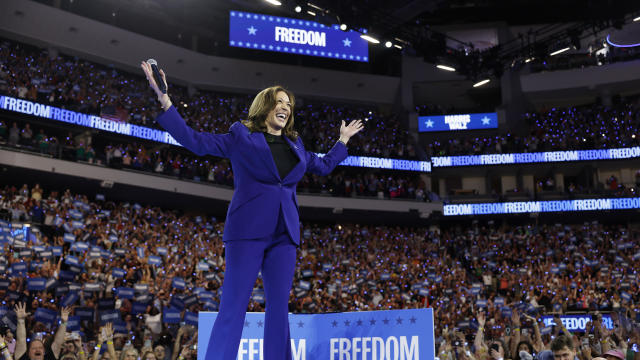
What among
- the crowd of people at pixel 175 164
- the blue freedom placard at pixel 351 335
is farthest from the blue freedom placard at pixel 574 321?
the blue freedom placard at pixel 351 335

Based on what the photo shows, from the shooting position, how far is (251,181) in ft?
11.3

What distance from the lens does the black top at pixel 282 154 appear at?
3529 mm

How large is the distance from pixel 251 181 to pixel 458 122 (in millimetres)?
34388

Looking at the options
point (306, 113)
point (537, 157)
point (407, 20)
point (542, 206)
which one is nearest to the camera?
point (407, 20)

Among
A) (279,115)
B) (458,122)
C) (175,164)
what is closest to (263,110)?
(279,115)

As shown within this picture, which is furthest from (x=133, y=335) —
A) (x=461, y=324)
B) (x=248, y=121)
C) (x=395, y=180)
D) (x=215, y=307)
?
(x=395, y=180)

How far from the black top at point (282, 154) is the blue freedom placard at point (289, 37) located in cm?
2880

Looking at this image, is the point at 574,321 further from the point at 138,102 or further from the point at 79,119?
the point at 138,102

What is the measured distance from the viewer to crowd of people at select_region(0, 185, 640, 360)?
11086 millimetres

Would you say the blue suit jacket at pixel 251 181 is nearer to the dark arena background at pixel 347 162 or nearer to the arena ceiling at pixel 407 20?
the dark arena background at pixel 347 162

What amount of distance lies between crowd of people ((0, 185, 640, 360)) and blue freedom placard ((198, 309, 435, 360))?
7.54 ft

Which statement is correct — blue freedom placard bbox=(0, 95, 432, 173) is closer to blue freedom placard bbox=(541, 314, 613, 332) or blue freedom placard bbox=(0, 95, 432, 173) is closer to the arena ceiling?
the arena ceiling

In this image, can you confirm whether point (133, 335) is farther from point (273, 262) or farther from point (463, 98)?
point (463, 98)

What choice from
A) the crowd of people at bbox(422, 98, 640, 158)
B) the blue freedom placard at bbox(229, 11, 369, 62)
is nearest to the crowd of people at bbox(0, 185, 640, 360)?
the crowd of people at bbox(422, 98, 640, 158)
